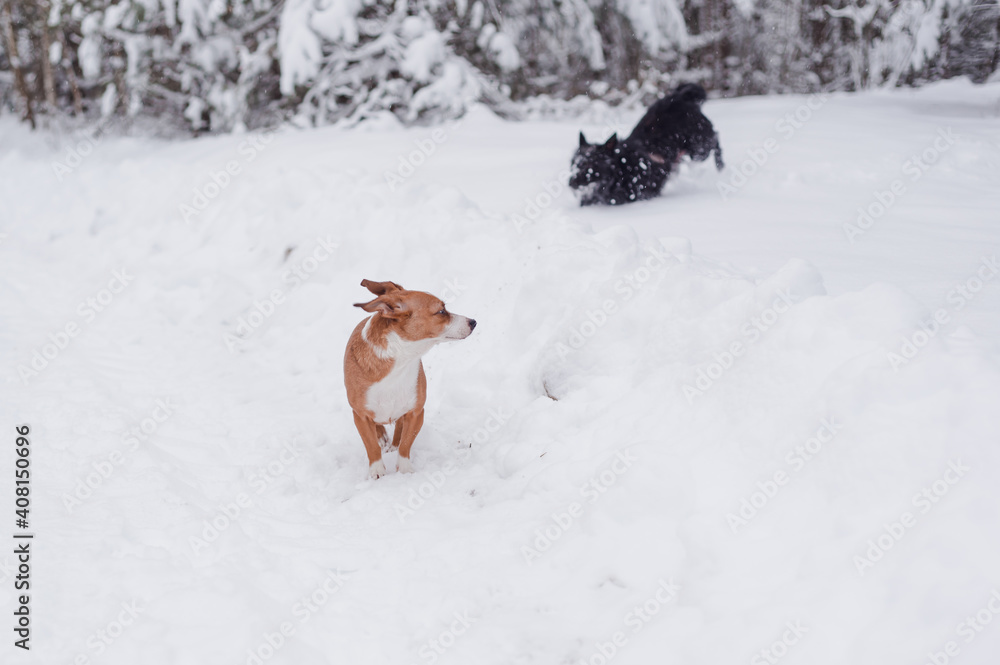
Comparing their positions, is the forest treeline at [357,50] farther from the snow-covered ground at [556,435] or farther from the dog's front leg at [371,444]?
the dog's front leg at [371,444]

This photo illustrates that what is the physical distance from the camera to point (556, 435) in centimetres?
372

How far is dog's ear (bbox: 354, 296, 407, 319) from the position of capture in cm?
364

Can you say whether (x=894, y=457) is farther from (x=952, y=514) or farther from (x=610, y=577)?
(x=610, y=577)

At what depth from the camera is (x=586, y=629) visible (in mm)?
2561

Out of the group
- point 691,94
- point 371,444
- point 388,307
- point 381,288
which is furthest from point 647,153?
point 371,444

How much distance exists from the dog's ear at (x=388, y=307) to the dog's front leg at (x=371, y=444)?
68 cm

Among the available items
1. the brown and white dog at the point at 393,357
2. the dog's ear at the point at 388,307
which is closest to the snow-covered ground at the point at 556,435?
the brown and white dog at the point at 393,357

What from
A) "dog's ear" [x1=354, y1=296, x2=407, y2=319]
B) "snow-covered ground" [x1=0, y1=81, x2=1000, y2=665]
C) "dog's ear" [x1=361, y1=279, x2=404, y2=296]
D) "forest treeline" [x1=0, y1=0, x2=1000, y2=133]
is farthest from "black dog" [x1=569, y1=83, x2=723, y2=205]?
"forest treeline" [x1=0, y1=0, x2=1000, y2=133]

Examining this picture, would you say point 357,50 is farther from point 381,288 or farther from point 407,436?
point 407,436

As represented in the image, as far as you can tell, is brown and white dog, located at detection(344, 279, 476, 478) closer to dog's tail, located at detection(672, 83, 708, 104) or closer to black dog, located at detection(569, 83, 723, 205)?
black dog, located at detection(569, 83, 723, 205)

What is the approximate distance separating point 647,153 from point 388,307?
4.49 meters

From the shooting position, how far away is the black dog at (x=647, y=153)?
22.8 ft

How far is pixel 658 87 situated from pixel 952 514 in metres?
13.0

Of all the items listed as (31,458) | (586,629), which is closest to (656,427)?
(586,629)
